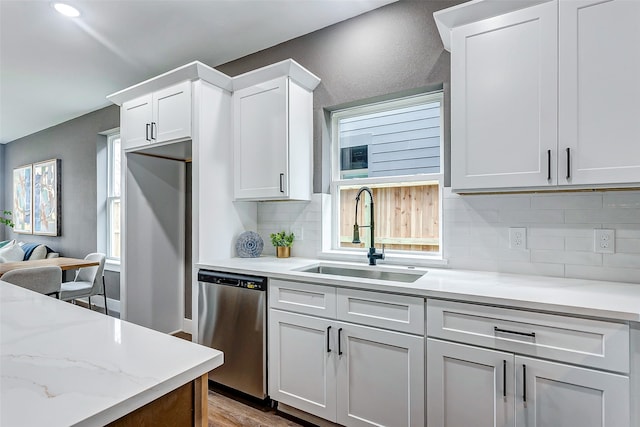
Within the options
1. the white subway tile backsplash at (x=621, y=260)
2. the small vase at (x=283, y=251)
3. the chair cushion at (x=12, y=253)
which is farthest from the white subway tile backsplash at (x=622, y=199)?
the chair cushion at (x=12, y=253)

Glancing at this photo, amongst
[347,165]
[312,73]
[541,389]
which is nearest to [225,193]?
[347,165]

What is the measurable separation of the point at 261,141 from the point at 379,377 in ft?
5.85

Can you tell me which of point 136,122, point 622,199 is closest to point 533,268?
point 622,199

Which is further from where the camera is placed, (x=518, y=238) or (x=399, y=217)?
(x=399, y=217)

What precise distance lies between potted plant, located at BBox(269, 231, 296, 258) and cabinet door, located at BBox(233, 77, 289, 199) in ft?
1.26

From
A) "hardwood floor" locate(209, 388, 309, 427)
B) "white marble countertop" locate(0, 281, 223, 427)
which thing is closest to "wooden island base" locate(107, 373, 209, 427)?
"white marble countertop" locate(0, 281, 223, 427)

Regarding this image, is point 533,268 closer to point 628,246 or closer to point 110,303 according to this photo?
point 628,246

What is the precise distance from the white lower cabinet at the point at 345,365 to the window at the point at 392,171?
2.70ft

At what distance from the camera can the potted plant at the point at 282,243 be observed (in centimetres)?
275

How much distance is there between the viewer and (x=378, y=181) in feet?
8.25

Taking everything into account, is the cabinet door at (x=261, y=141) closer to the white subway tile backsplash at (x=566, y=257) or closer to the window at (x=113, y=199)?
the white subway tile backsplash at (x=566, y=257)

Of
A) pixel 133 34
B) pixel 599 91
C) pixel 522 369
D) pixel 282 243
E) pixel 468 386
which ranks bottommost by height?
pixel 468 386

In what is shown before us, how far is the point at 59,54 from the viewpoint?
309 centimetres

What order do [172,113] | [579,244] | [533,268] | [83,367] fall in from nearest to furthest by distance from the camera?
1. [83,367]
2. [579,244]
3. [533,268]
4. [172,113]
